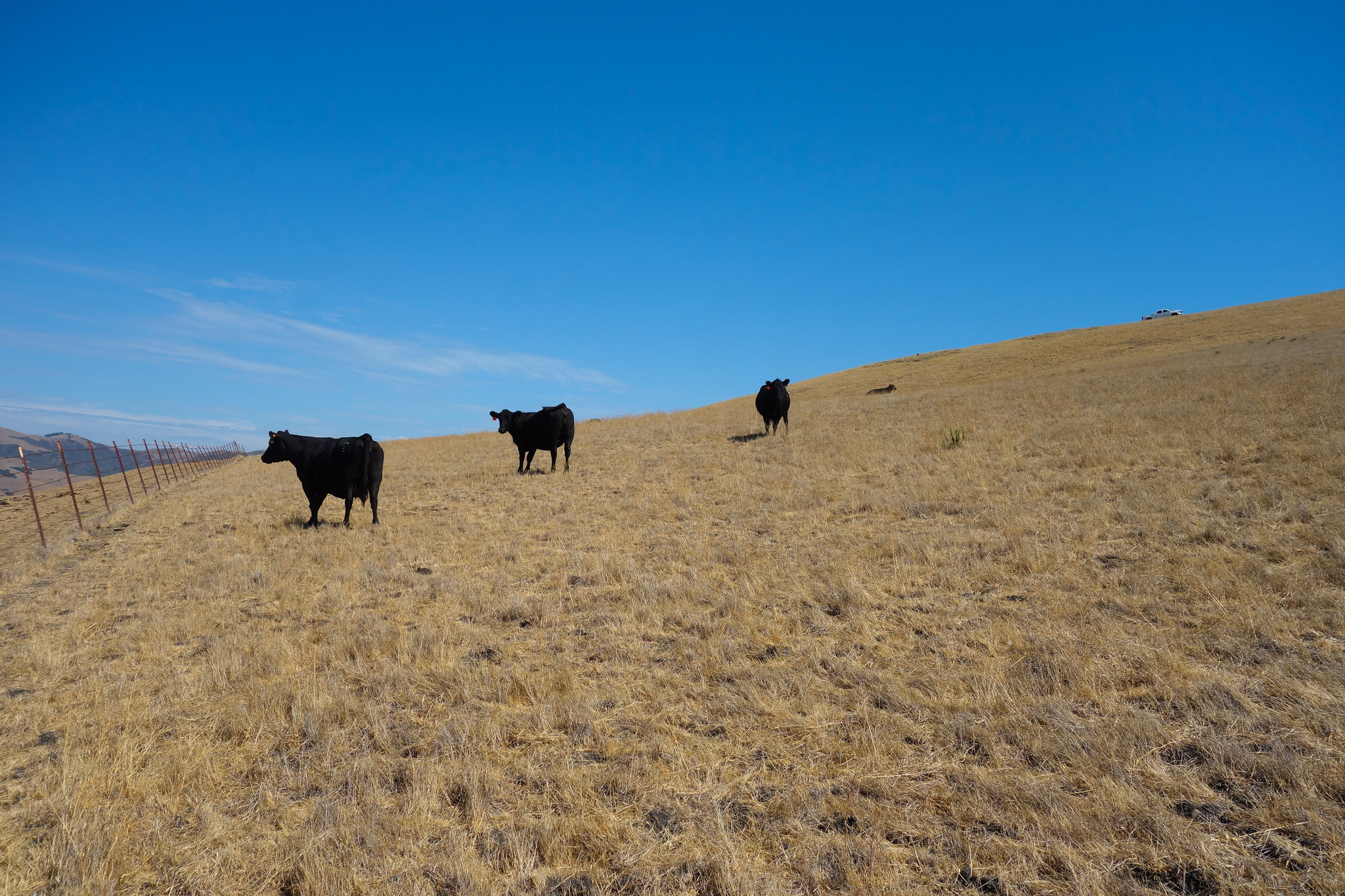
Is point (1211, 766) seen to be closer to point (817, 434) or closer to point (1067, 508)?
point (1067, 508)

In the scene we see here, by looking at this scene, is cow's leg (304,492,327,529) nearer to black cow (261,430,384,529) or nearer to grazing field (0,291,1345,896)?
black cow (261,430,384,529)

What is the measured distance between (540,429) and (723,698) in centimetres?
1561

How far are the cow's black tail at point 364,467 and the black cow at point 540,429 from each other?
652 cm

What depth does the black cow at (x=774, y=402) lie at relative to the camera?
79.2ft

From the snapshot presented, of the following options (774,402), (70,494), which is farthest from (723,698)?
(70,494)

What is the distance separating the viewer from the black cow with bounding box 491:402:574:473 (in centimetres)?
1980

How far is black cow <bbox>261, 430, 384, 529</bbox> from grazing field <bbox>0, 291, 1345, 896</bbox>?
926 mm

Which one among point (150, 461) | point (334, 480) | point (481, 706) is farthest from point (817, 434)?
point (150, 461)

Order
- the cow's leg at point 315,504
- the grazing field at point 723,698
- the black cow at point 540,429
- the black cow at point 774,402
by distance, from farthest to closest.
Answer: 1. the black cow at point 774,402
2. the black cow at point 540,429
3. the cow's leg at point 315,504
4. the grazing field at point 723,698

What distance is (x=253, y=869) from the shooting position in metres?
3.58

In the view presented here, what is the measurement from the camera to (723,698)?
5.32 meters

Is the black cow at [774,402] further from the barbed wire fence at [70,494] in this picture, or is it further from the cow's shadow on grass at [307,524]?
the barbed wire fence at [70,494]

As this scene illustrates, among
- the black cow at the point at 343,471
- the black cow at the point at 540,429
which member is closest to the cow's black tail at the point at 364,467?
the black cow at the point at 343,471

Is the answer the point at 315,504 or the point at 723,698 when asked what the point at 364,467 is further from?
the point at 723,698
